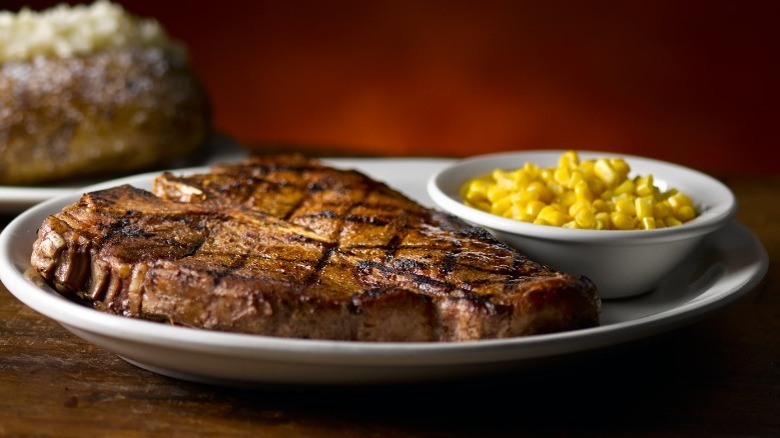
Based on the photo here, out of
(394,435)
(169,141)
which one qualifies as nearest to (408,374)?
(394,435)


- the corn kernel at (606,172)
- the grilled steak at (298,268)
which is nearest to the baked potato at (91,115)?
the grilled steak at (298,268)

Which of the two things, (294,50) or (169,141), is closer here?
(169,141)

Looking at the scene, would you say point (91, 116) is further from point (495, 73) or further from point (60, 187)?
point (495, 73)

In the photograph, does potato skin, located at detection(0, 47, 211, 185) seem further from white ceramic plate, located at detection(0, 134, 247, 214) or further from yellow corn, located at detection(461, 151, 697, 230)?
yellow corn, located at detection(461, 151, 697, 230)

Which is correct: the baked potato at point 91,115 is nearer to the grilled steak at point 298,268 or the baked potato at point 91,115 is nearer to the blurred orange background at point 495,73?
the grilled steak at point 298,268

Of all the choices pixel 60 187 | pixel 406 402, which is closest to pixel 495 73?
pixel 60 187

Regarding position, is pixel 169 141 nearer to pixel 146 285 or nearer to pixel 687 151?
pixel 146 285
